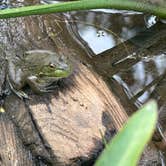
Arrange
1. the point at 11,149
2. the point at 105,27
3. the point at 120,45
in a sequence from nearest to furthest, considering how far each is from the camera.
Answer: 1. the point at 11,149
2. the point at 120,45
3. the point at 105,27

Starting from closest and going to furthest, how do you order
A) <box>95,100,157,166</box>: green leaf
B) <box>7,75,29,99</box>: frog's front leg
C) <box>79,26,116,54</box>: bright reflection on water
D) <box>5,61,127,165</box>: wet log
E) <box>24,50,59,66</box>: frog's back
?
<box>95,100,157,166</box>: green leaf, <box>5,61,127,165</box>: wet log, <box>7,75,29,99</box>: frog's front leg, <box>24,50,59,66</box>: frog's back, <box>79,26,116,54</box>: bright reflection on water

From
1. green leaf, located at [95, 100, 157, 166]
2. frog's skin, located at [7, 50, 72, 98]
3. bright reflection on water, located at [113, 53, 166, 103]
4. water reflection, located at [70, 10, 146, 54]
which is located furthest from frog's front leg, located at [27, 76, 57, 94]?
green leaf, located at [95, 100, 157, 166]

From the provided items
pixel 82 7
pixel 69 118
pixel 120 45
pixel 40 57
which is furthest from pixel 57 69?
pixel 120 45

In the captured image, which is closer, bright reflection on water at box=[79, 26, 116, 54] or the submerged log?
the submerged log

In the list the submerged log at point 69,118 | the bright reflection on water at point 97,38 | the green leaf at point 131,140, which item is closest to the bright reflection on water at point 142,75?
the bright reflection on water at point 97,38

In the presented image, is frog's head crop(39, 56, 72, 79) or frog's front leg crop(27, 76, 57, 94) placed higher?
frog's head crop(39, 56, 72, 79)

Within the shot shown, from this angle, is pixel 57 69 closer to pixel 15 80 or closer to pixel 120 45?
pixel 15 80

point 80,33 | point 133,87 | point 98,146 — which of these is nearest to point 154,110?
point 98,146

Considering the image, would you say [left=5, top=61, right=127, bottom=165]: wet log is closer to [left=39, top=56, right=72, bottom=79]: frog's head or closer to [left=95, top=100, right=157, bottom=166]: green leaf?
[left=39, top=56, right=72, bottom=79]: frog's head
